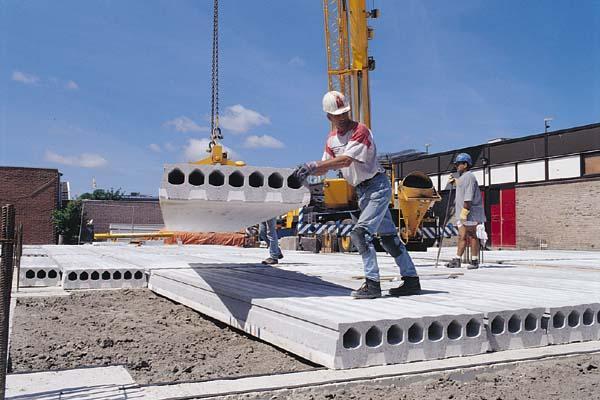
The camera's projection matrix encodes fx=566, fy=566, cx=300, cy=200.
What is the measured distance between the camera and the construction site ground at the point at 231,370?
2.83 metres

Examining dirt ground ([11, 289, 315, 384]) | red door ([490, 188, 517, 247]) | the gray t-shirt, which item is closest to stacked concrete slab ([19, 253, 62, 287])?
dirt ground ([11, 289, 315, 384])

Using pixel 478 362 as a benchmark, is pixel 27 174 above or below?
above

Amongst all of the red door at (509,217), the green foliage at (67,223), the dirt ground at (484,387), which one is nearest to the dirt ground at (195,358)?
the dirt ground at (484,387)

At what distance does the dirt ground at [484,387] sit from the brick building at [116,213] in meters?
37.9

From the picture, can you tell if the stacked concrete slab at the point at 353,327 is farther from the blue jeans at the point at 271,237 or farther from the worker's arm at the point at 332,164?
the blue jeans at the point at 271,237

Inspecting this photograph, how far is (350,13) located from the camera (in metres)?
16.8

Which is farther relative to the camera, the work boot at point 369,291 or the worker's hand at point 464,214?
the worker's hand at point 464,214

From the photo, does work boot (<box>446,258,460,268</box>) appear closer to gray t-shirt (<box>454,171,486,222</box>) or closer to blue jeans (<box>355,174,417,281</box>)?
gray t-shirt (<box>454,171,486,222</box>)

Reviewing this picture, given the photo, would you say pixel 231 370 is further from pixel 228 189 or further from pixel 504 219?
pixel 504 219

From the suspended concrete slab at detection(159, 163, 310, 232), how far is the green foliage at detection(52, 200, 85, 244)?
102 ft

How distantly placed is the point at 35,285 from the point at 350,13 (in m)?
12.3

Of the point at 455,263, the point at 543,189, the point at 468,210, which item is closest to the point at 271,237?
the point at 455,263

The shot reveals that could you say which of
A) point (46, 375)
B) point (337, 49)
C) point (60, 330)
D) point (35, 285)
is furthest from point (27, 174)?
point (46, 375)

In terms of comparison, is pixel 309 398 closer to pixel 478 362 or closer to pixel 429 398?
pixel 429 398
